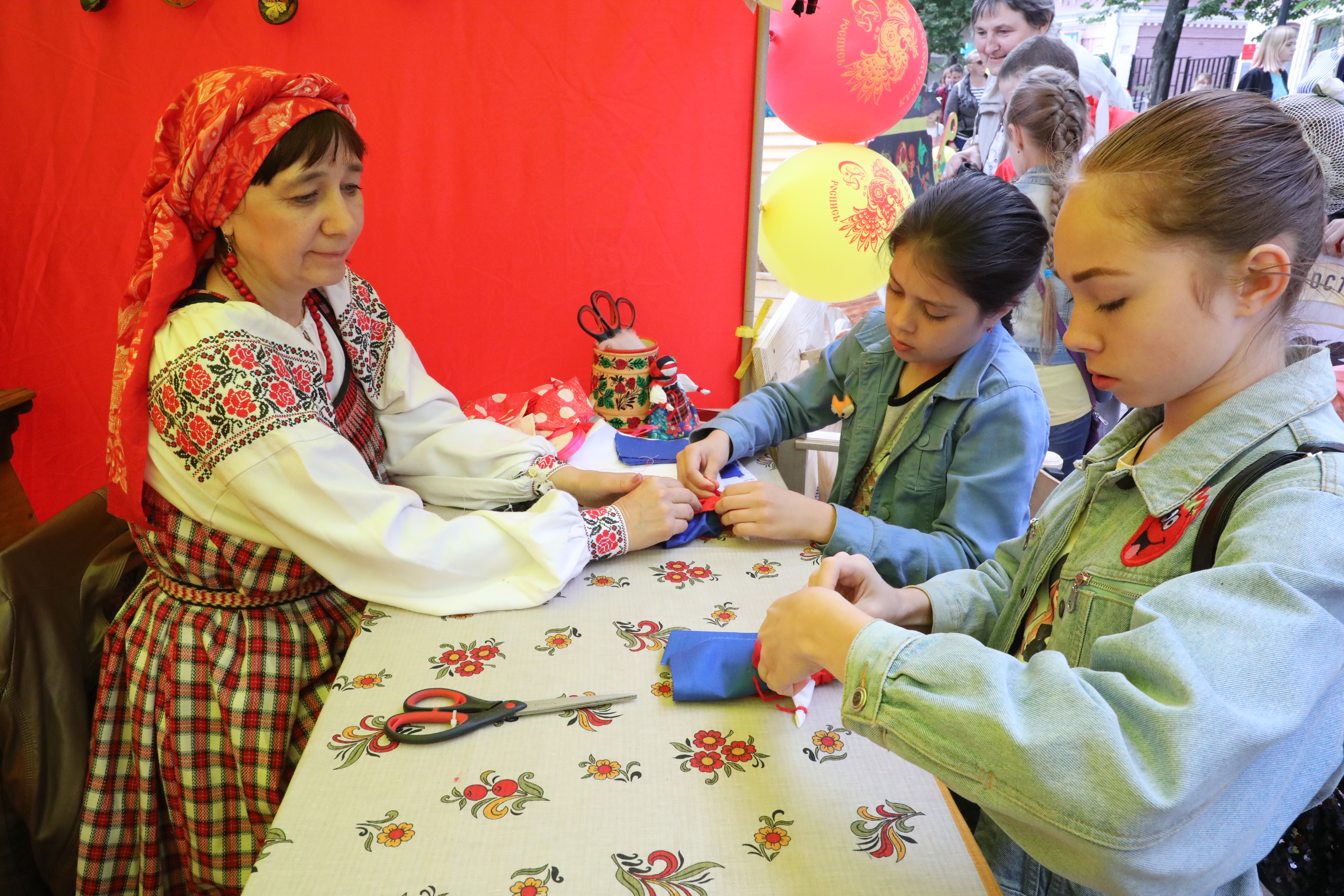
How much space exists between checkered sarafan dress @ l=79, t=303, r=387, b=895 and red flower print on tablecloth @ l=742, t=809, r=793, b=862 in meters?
0.75

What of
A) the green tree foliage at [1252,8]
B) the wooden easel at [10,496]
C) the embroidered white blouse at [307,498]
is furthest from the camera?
the green tree foliage at [1252,8]

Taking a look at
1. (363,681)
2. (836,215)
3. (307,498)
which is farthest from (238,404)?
(836,215)

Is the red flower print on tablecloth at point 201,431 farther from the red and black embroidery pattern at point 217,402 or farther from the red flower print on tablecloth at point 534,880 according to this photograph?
the red flower print on tablecloth at point 534,880

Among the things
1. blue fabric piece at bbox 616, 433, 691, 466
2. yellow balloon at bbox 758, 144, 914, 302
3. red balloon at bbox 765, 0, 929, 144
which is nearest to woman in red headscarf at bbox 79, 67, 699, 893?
blue fabric piece at bbox 616, 433, 691, 466

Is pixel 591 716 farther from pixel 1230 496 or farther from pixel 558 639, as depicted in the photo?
pixel 1230 496

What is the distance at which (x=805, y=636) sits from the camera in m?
0.81

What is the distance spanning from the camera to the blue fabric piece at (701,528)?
4.36ft

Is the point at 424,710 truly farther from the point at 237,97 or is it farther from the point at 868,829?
the point at 237,97

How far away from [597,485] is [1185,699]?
3.38ft

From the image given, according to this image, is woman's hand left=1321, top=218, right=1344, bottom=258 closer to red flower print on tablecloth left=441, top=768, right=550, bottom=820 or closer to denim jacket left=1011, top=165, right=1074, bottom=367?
denim jacket left=1011, top=165, right=1074, bottom=367

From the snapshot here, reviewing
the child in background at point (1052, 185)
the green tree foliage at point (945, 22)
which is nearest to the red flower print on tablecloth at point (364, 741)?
the child in background at point (1052, 185)

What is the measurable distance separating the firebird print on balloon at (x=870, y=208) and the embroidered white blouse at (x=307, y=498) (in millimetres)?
1109

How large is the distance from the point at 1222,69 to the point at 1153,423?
7.56 ft

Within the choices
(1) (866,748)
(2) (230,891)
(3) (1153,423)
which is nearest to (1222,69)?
(3) (1153,423)
